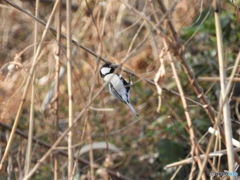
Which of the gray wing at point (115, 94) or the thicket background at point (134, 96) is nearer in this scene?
the gray wing at point (115, 94)

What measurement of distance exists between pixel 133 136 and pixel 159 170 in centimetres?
68

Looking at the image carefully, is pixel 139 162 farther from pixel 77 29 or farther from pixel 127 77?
pixel 77 29

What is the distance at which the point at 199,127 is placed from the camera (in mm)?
3195

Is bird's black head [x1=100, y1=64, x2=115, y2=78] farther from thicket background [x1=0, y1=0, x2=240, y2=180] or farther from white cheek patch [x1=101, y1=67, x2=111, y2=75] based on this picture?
thicket background [x1=0, y1=0, x2=240, y2=180]

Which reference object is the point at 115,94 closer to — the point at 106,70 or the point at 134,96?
the point at 106,70

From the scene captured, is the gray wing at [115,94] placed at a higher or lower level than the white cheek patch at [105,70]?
lower

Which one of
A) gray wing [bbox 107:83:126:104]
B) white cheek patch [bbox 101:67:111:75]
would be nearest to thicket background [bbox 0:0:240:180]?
white cheek patch [bbox 101:67:111:75]

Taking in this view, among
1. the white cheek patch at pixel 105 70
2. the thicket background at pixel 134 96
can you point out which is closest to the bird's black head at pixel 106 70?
the white cheek patch at pixel 105 70

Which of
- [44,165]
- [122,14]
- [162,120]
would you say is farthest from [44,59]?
[162,120]

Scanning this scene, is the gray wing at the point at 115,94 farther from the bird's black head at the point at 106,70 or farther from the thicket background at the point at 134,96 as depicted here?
the thicket background at the point at 134,96

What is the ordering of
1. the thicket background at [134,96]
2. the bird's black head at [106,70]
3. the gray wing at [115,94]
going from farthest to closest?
the thicket background at [134,96]
the bird's black head at [106,70]
the gray wing at [115,94]

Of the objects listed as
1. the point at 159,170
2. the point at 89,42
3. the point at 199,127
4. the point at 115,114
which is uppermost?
the point at 89,42

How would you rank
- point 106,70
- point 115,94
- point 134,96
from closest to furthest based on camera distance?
point 115,94 → point 106,70 → point 134,96

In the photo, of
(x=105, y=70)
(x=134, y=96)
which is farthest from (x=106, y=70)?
(x=134, y=96)
